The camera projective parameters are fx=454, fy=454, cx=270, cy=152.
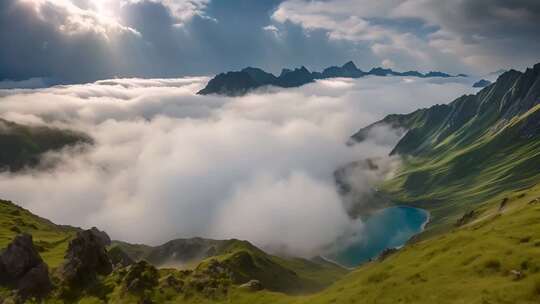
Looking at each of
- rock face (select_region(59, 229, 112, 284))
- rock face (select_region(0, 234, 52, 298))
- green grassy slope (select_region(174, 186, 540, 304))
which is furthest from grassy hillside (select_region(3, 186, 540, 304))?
rock face (select_region(0, 234, 52, 298))

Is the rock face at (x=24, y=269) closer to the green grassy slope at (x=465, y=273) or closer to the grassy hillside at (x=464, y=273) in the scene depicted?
the grassy hillside at (x=464, y=273)

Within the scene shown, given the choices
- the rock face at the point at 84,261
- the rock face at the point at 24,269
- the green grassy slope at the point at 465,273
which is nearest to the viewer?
the green grassy slope at the point at 465,273

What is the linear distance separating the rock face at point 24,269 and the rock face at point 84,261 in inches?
194

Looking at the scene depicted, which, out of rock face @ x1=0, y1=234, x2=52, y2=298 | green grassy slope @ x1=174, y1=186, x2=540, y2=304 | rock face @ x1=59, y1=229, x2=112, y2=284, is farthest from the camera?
rock face @ x1=59, y1=229, x2=112, y2=284

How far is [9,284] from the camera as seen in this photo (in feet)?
376

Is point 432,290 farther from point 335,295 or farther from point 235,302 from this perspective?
point 235,302

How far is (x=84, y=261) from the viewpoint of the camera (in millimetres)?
116000

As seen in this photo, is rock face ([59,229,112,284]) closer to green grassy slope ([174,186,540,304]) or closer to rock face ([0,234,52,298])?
rock face ([0,234,52,298])

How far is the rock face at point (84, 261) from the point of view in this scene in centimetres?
11294

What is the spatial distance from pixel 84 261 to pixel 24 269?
16030 mm

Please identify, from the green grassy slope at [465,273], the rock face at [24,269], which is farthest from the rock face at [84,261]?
the green grassy slope at [465,273]

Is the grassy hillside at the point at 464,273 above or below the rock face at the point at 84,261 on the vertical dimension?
above

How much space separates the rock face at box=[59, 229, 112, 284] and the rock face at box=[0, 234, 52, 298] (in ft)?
16.2

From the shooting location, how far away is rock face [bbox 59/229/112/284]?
113 metres
